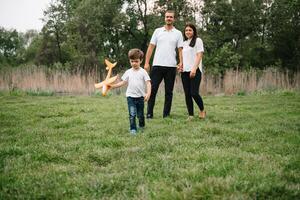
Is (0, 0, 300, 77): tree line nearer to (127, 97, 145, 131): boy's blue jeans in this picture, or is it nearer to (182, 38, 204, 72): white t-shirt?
(182, 38, 204, 72): white t-shirt

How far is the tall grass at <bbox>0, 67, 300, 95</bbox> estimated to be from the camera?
16072mm

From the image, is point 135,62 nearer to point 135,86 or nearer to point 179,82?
point 135,86

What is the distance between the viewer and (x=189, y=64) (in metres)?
7.43

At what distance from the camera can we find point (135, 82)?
6.14 metres

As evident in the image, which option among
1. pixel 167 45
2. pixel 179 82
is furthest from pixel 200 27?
pixel 167 45

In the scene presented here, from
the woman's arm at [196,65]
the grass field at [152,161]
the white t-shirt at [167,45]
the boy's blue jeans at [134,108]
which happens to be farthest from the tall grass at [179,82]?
the boy's blue jeans at [134,108]

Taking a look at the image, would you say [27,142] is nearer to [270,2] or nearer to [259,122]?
[259,122]

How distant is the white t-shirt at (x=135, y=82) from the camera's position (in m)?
6.12

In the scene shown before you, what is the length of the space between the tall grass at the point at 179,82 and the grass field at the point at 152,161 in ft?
30.2

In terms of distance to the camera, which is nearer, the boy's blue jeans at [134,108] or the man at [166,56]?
the boy's blue jeans at [134,108]

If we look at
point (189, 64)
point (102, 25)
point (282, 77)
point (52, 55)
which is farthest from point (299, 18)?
point (189, 64)

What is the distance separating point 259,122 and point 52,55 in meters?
43.5

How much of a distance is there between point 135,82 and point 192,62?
5.73ft

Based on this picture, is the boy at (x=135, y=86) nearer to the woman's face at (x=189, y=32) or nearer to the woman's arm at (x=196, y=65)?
the woman's arm at (x=196, y=65)
